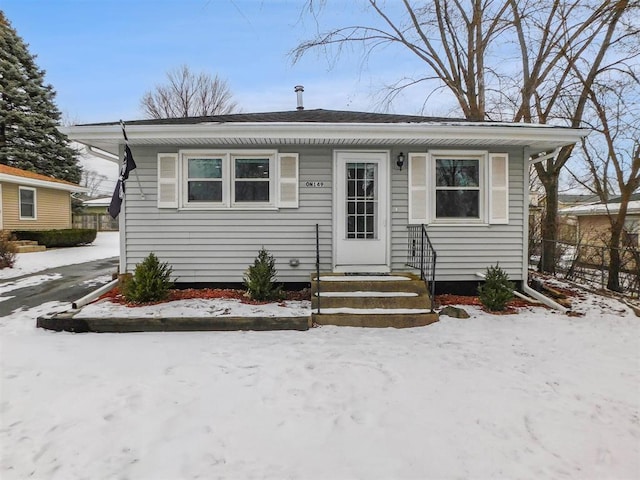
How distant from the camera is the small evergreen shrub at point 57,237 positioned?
14242 mm

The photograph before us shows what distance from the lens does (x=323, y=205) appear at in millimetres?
6215

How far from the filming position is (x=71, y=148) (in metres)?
20.8

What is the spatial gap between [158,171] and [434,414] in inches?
214

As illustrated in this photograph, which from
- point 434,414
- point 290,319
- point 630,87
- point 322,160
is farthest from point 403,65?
point 434,414

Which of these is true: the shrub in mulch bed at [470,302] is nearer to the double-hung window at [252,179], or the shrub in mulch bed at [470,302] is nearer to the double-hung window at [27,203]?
the double-hung window at [252,179]

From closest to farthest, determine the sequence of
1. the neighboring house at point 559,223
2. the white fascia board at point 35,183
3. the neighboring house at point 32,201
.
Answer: the neighboring house at point 559,223
the white fascia board at point 35,183
the neighboring house at point 32,201

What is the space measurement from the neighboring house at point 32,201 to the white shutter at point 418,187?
14727 mm

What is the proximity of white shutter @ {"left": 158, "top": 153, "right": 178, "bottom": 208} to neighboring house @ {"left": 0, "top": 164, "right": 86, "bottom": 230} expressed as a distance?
37.1 feet

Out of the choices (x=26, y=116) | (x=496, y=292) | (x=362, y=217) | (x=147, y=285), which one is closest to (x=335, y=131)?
(x=362, y=217)

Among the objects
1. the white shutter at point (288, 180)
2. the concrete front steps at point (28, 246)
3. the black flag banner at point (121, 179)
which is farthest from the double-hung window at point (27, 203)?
the white shutter at point (288, 180)

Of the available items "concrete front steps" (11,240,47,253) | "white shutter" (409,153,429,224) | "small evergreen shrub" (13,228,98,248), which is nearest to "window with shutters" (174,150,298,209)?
"white shutter" (409,153,429,224)

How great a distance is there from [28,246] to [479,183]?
15.2 meters

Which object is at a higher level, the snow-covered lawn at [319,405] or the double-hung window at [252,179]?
the double-hung window at [252,179]

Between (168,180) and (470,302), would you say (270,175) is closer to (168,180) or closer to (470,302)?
(168,180)
